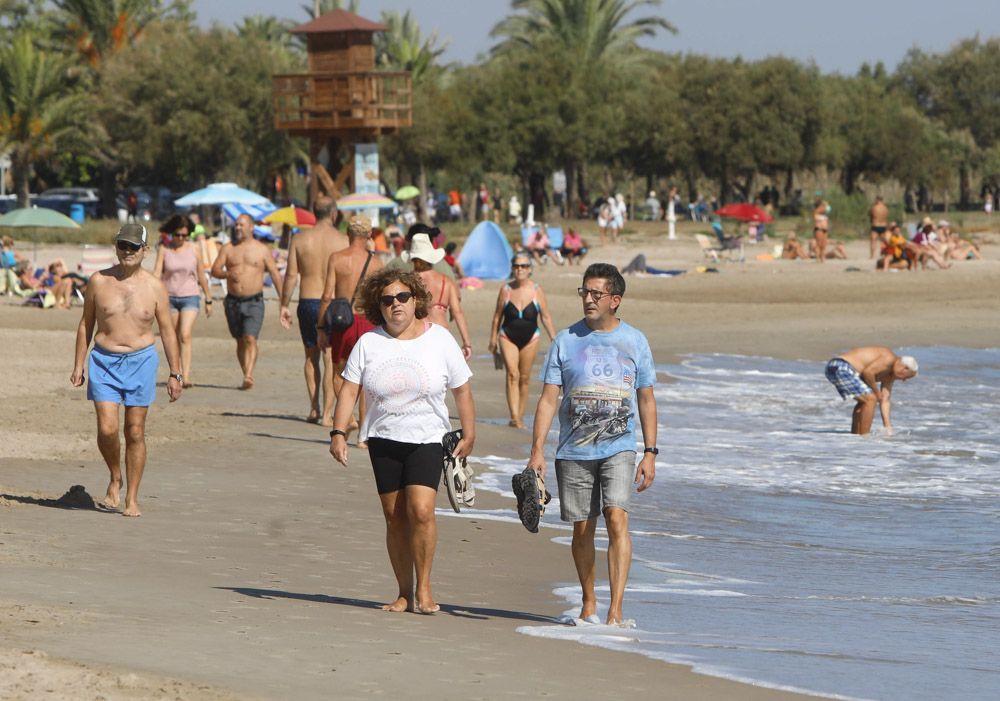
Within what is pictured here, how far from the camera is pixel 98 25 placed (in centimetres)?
5928

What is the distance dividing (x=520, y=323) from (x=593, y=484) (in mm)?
6798

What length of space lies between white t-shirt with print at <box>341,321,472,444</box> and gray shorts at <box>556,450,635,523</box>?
0.53m

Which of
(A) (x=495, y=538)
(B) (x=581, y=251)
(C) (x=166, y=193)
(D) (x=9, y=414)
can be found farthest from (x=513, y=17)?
(A) (x=495, y=538)

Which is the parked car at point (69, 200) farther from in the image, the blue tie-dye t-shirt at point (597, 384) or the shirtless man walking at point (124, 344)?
the blue tie-dye t-shirt at point (597, 384)

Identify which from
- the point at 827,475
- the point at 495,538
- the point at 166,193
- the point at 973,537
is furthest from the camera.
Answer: the point at 166,193

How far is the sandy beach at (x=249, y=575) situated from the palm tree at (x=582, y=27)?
148 feet

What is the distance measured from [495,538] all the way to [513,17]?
55676mm

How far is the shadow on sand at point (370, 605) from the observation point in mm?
7141

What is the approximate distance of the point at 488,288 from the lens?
3120 centimetres

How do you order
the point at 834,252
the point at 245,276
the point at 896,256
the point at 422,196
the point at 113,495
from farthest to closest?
the point at 422,196, the point at 834,252, the point at 896,256, the point at 245,276, the point at 113,495

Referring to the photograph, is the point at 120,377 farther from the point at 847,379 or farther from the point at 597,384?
the point at 847,379

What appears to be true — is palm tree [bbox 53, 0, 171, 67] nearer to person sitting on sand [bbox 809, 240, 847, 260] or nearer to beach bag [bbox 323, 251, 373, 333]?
person sitting on sand [bbox 809, 240, 847, 260]

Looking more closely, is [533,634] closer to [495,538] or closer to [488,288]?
[495,538]

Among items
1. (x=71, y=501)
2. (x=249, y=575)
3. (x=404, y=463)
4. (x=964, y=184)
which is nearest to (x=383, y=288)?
(x=404, y=463)
